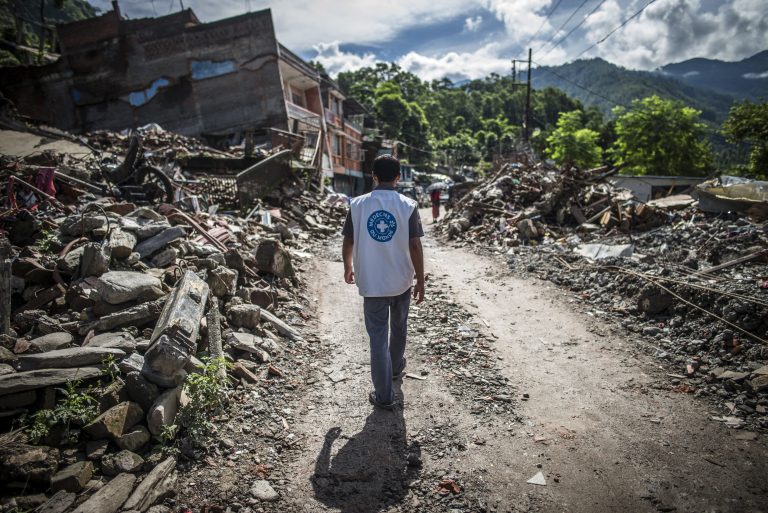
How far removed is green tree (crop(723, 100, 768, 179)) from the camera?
84.9ft

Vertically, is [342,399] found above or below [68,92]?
below

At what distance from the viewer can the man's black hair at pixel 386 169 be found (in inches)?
131

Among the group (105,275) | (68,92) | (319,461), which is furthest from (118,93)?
(319,461)

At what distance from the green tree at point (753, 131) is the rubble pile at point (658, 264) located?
76.9 feet

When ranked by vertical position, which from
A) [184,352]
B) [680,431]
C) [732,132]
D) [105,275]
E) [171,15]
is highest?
[171,15]

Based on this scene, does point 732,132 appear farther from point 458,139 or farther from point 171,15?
point 458,139

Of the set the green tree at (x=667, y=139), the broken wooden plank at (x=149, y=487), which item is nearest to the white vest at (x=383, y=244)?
the broken wooden plank at (x=149, y=487)

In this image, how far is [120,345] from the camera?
11.1ft

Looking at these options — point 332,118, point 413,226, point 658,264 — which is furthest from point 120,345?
point 332,118

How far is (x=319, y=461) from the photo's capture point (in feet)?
9.54

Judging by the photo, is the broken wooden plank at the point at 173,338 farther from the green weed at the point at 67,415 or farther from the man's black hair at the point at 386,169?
the man's black hair at the point at 386,169

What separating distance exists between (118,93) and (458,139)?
66.3 m

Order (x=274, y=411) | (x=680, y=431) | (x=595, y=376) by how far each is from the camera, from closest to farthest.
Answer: (x=680, y=431) < (x=274, y=411) < (x=595, y=376)

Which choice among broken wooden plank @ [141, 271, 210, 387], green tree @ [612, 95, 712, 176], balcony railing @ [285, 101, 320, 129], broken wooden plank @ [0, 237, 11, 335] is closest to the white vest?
broken wooden plank @ [141, 271, 210, 387]
